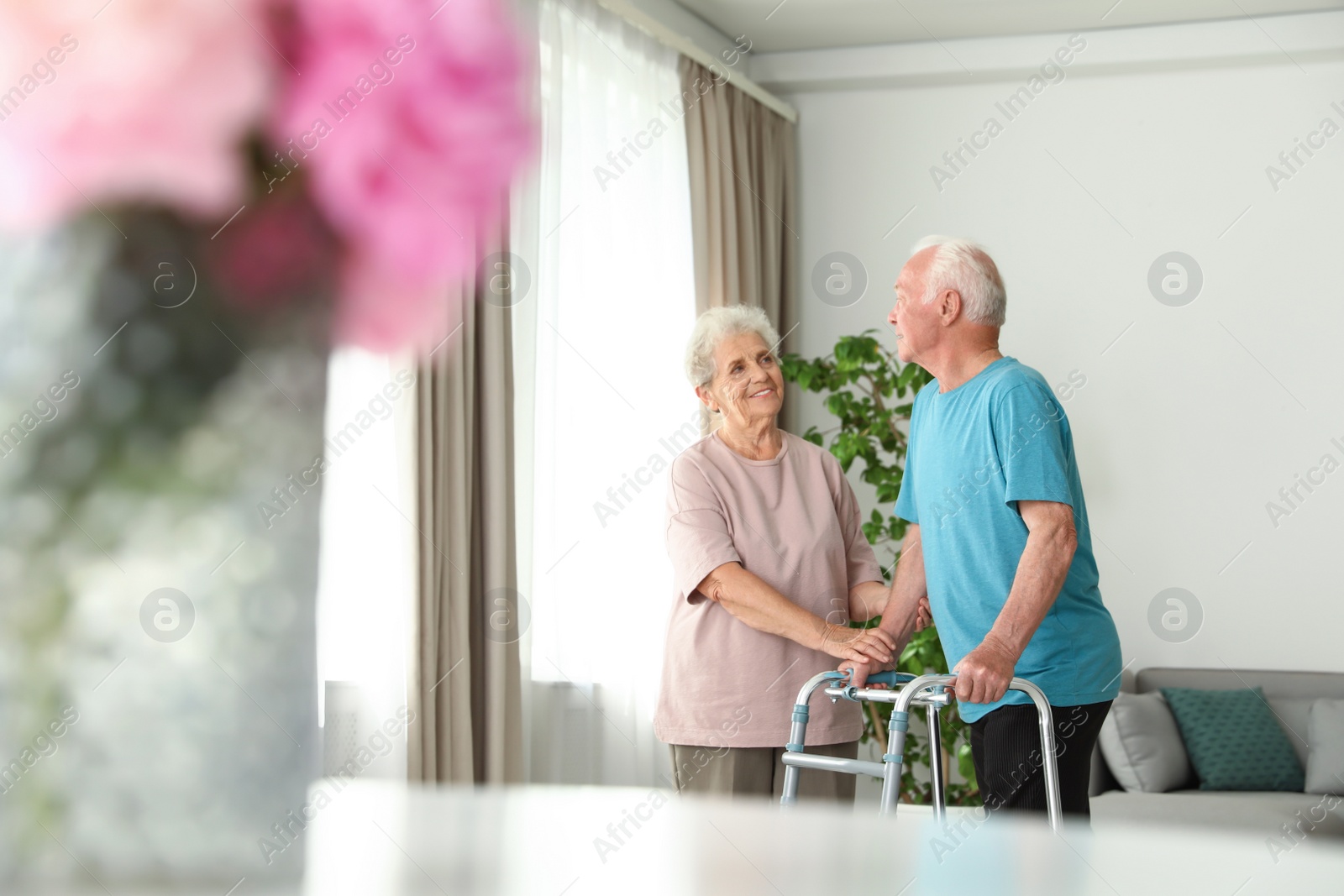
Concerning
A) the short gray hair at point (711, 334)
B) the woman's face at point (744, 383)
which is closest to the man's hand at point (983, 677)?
the woman's face at point (744, 383)

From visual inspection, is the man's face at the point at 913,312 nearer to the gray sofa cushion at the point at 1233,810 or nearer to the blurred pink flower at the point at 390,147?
the blurred pink flower at the point at 390,147

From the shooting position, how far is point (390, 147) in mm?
188

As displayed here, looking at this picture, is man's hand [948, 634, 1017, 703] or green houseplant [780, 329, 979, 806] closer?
man's hand [948, 634, 1017, 703]

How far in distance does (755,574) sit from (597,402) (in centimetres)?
157

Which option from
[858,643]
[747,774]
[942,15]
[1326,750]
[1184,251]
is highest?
[942,15]

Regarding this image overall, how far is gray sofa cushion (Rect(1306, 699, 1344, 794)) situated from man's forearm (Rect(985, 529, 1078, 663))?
266cm

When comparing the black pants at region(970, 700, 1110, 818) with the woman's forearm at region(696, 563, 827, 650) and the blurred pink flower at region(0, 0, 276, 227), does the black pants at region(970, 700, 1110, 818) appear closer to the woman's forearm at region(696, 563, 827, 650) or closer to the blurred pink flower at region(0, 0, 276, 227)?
the woman's forearm at region(696, 563, 827, 650)

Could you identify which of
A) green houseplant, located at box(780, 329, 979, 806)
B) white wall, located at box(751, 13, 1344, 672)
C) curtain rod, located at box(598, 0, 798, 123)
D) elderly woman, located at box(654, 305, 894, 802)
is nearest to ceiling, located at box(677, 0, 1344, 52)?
white wall, located at box(751, 13, 1344, 672)

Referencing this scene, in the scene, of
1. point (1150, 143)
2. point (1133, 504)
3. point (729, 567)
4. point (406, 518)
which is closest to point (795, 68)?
point (1150, 143)

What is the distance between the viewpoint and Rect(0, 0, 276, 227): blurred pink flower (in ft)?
0.53

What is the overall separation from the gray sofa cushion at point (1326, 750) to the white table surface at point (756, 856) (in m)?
4.04

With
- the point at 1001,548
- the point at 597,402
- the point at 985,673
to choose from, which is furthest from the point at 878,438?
the point at 985,673

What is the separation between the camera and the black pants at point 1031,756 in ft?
5.47

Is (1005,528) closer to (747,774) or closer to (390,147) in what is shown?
(747,774)
